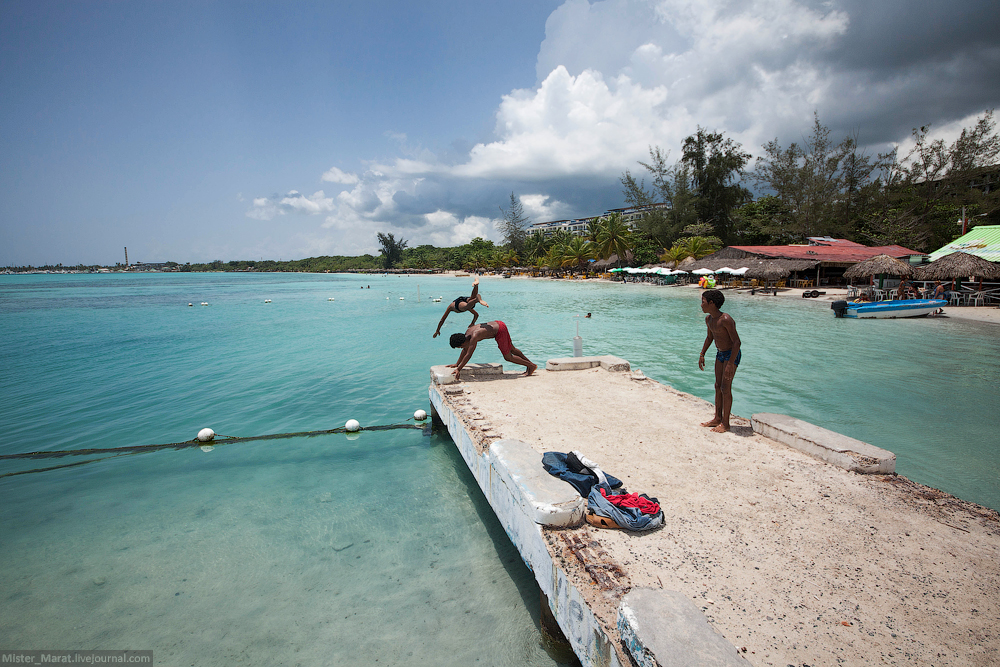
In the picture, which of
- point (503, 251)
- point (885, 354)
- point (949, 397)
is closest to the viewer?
point (949, 397)

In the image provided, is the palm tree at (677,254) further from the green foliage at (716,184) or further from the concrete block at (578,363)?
the concrete block at (578,363)

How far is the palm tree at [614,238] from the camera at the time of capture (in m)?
57.0

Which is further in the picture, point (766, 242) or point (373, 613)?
point (766, 242)

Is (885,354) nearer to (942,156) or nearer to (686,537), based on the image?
(686,537)

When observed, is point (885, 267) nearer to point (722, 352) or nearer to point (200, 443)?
point (722, 352)

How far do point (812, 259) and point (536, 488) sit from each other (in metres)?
38.7

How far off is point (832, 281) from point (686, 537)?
41.3 metres

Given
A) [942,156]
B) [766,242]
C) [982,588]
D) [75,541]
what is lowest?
[75,541]

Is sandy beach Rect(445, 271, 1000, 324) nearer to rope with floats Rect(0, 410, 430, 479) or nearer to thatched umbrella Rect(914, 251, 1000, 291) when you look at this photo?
thatched umbrella Rect(914, 251, 1000, 291)

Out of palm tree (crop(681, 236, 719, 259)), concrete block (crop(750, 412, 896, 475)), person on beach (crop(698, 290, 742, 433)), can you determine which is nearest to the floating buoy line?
person on beach (crop(698, 290, 742, 433))

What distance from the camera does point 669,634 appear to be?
2207 millimetres

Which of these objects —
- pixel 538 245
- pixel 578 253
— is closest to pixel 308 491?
pixel 578 253

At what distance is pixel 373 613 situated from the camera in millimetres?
4055

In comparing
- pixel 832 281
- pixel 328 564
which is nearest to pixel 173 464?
pixel 328 564
